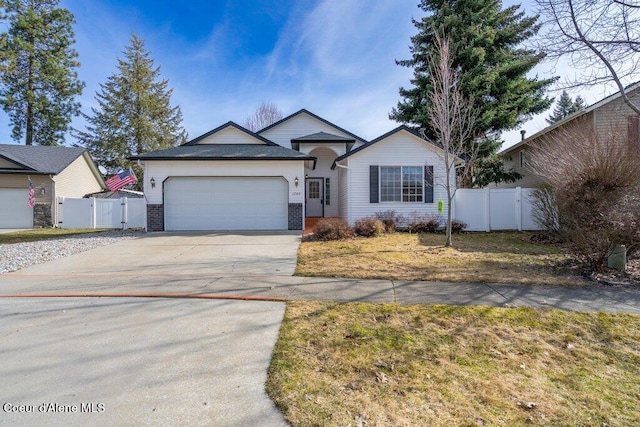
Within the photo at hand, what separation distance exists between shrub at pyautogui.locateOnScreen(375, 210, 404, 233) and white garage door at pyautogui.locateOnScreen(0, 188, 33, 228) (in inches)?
783

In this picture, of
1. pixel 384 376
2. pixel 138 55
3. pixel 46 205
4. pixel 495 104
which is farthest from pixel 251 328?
pixel 138 55

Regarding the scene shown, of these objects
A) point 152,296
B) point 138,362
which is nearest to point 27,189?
point 152,296

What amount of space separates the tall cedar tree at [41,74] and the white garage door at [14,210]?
1307 cm

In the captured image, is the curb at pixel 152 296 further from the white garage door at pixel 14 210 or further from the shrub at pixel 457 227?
the white garage door at pixel 14 210

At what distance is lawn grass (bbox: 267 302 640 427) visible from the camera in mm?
2377

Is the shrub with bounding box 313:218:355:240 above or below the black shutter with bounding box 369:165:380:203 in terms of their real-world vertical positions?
below

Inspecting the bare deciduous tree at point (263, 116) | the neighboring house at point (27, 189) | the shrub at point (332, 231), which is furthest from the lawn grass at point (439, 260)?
the bare deciduous tree at point (263, 116)

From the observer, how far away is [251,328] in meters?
3.91

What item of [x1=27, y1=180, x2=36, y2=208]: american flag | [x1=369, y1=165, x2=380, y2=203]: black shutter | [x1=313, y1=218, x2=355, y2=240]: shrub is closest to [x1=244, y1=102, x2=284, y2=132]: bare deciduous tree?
[x1=27, y1=180, x2=36, y2=208]: american flag

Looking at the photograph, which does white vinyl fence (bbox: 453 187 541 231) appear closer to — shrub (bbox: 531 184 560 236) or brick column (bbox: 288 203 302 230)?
shrub (bbox: 531 184 560 236)

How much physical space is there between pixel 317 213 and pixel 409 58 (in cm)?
1071

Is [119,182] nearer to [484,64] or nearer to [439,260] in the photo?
[439,260]

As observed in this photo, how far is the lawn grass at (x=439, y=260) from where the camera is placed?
6.32 meters

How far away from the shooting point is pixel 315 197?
1903cm
